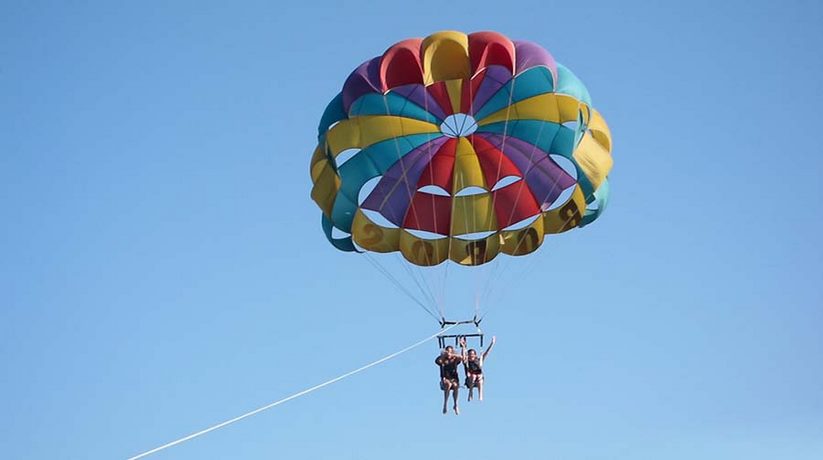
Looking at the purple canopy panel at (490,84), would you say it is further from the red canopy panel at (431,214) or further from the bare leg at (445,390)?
the bare leg at (445,390)

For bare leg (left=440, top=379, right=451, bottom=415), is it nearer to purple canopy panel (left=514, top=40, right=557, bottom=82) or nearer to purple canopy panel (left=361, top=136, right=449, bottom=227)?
purple canopy panel (left=361, top=136, right=449, bottom=227)

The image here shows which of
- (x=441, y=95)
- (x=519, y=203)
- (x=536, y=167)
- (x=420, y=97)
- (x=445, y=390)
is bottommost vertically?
(x=445, y=390)

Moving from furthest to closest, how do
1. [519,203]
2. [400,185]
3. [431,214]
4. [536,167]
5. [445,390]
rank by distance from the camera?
[431,214], [519,203], [400,185], [536,167], [445,390]

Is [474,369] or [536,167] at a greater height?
[536,167]

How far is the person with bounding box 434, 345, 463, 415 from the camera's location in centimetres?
1891

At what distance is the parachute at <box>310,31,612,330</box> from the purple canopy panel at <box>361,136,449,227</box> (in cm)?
2

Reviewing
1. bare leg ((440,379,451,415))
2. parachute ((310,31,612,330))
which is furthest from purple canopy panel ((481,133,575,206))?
bare leg ((440,379,451,415))

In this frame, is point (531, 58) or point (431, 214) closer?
point (531, 58)

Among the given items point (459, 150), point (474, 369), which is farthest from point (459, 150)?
point (474, 369)

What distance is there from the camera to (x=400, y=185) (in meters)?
20.3

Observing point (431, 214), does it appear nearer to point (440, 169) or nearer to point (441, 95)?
point (440, 169)

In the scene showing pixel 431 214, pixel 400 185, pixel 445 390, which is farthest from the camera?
pixel 431 214

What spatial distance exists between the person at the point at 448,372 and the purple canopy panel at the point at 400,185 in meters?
2.62

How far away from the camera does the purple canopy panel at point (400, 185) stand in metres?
20.2
